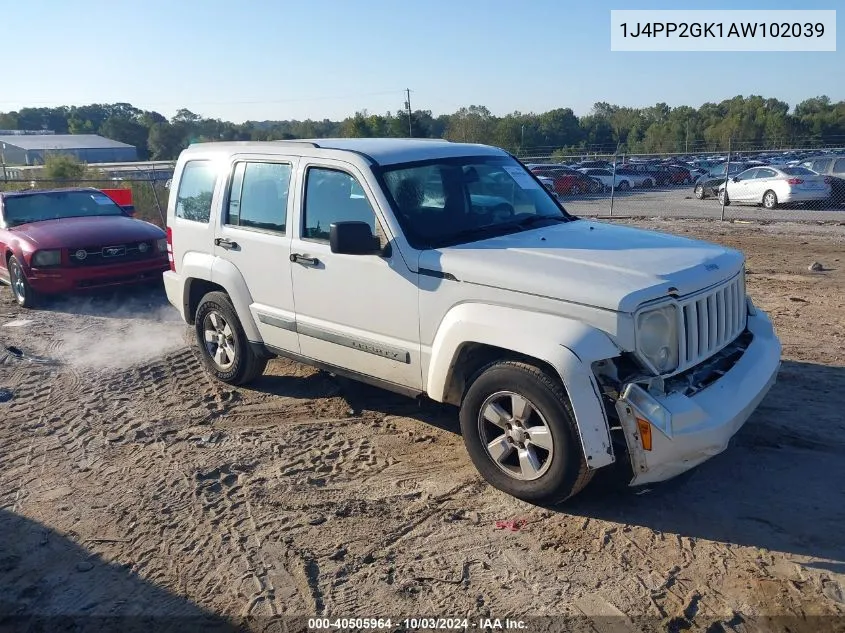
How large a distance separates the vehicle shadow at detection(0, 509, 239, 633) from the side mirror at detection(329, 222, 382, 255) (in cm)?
214

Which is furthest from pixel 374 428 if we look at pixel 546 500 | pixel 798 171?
pixel 798 171

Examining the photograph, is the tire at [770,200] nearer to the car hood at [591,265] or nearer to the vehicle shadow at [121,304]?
the vehicle shadow at [121,304]

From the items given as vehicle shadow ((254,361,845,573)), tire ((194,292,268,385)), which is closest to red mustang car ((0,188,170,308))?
tire ((194,292,268,385))

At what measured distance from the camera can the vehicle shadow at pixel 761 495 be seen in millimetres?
3858

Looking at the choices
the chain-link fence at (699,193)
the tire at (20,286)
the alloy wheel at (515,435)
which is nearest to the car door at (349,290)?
the alloy wheel at (515,435)

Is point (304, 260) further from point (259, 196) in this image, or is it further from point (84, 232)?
point (84, 232)

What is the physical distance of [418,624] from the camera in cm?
329

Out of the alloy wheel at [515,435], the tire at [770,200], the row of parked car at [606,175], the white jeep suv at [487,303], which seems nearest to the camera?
the white jeep suv at [487,303]

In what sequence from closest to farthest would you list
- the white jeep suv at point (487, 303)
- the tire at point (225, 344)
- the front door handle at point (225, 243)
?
the white jeep suv at point (487, 303) → the front door handle at point (225, 243) → the tire at point (225, 344)

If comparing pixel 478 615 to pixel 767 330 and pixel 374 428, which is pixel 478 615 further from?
pixel 767 330

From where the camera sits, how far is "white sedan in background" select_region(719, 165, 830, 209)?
1947cm

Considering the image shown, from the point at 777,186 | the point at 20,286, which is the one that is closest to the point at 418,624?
the point at 20,286

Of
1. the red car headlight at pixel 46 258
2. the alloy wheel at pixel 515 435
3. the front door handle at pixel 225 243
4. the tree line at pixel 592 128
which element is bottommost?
the alloy wheel at pixel 515 435

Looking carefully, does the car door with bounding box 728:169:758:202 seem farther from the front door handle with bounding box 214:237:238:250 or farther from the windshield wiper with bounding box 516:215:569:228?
the front door handle with bounding box 214:237:238:250
